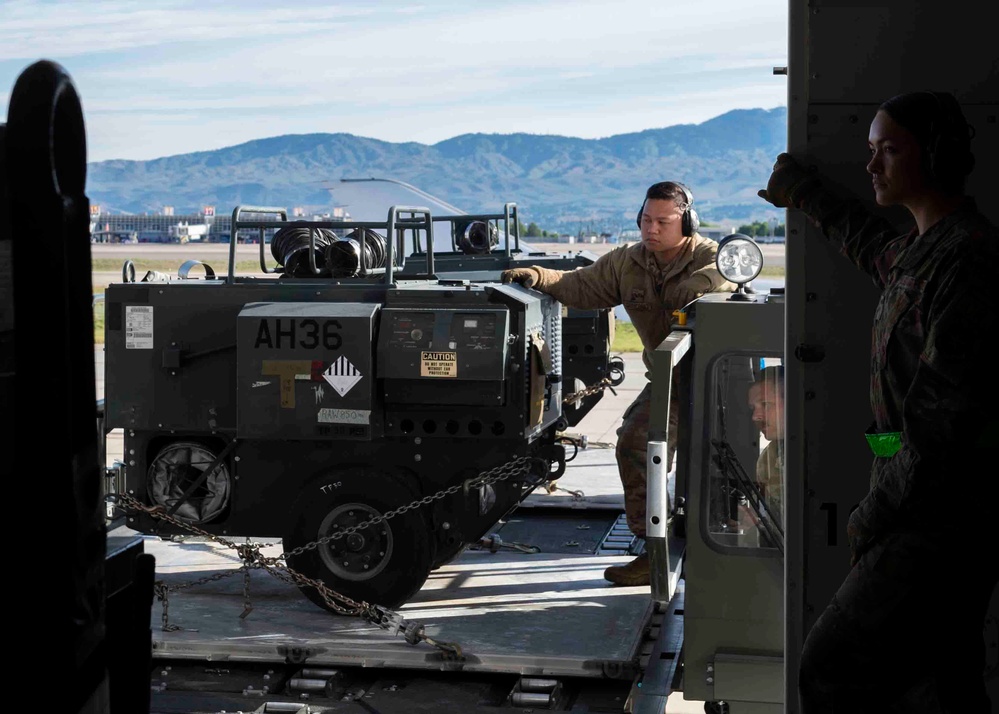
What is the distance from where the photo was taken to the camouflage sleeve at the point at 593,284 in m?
7.45

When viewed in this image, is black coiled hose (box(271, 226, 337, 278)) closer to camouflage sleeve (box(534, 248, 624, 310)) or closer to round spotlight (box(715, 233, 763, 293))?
camouflage sleeve (box(534, 248, 624, 310))

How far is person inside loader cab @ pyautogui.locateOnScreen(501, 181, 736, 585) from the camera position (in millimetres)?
7066

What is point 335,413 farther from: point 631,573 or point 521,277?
point 631,573

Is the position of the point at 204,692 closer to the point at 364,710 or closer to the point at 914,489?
the point at 364,710

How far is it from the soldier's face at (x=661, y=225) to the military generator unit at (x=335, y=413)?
0.69 metres

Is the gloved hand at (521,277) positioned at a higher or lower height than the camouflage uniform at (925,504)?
higher

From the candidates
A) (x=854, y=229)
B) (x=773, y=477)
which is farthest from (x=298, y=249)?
(x=854, y=229)

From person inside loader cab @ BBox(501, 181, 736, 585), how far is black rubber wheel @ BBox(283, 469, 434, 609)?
1.07 m

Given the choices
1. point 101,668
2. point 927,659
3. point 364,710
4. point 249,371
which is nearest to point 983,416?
point 927,659

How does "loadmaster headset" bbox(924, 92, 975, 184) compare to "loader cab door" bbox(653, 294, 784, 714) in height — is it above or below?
above

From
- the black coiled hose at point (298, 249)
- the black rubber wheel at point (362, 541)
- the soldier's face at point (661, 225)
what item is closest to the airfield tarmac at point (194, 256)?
the black coiled hose at point (298, 249)

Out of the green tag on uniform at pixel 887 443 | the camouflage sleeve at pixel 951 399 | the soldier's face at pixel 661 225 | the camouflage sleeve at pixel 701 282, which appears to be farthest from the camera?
the soldier's face at pixel 661 225

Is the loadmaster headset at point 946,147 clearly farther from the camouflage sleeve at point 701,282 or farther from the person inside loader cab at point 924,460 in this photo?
the camouflage sleeve at point 701,282

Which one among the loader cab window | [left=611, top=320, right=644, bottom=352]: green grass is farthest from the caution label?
[left=611, top=320, right=644, bottom=352]: green grass
